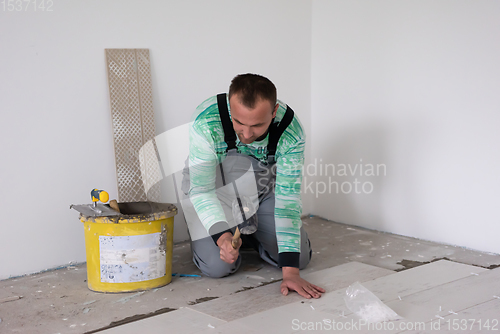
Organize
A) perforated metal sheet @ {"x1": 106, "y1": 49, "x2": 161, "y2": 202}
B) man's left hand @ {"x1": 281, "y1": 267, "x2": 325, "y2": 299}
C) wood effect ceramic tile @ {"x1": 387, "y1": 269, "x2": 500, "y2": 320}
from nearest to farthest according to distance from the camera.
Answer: wood effect ceramic tile @ {"x1": 387, "y1": 269, "x2": 500, "y2": 320} < man's left hand @ {"x1": 281, "y1": 267, "x2": 325, "y2": 299} < perforated metal sheet @ {"x1": 106, "y1": 49, "x2": 161, "y2": 202}

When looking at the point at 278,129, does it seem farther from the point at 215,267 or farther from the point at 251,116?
the point at 215,267

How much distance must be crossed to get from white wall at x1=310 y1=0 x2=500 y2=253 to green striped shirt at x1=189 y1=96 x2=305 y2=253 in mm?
1074

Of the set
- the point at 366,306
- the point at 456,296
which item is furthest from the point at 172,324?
the point at 456,296

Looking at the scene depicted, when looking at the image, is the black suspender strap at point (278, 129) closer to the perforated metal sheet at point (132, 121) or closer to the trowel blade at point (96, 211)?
the trowel blade at point (96, 211)

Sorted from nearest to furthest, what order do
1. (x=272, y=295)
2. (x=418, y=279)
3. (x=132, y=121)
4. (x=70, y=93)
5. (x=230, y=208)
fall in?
(x=272, y=295) < (x=418, y=279) < (x=230, y=208) < (x=70, y=93) < (x=132, y=121)

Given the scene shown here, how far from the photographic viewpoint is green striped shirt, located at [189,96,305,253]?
1716 millimetres

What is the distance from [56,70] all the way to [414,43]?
75.2 inches

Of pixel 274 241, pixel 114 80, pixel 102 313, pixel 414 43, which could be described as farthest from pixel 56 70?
pixel 414 43

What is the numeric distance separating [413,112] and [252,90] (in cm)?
143

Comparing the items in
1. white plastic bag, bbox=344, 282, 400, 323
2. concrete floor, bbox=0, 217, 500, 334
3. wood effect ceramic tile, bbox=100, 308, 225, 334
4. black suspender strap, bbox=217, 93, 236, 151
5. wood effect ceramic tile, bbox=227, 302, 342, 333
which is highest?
black suspender strap, bbox=217, 93, 236, 151

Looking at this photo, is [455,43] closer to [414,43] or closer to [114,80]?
[414,43]

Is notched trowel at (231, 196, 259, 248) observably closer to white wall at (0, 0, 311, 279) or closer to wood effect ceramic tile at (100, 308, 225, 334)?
wood effect ceramic tile at (100, 308, 225, 334)

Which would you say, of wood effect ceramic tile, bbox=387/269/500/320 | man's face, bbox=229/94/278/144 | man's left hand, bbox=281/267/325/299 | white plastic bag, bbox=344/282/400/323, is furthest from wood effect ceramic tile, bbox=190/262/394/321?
man's face, bbox=229/94/278/144

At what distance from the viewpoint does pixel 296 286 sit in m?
1.69
